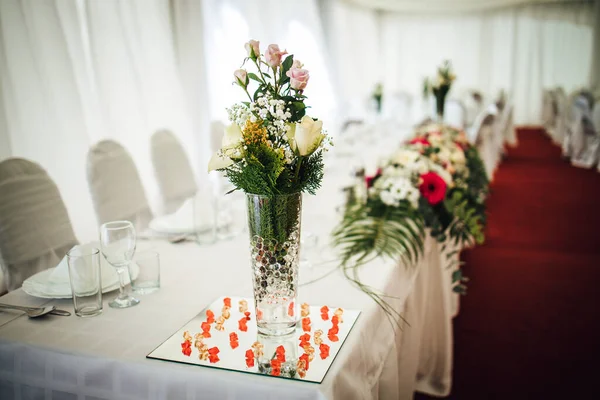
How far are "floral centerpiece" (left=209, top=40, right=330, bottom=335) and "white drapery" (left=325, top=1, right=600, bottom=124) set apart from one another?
11.1 metres

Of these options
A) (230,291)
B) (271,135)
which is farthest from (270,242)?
(230,291)

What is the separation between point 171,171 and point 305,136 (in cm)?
225

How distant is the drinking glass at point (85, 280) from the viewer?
124 centimetres

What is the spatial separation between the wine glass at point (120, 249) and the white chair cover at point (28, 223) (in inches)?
30.3

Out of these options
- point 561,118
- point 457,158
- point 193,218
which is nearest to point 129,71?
point 193,218

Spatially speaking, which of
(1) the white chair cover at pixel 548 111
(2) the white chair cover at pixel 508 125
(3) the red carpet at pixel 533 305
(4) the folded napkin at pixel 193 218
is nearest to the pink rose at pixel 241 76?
(4) the folded napkin at pixel 193 218

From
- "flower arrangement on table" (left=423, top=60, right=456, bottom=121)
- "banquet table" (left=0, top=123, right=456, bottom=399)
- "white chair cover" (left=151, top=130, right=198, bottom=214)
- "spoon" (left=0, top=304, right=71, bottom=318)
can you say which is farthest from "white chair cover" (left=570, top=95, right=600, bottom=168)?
"spoon" (left=0, top=304, right=71, bottom=318)

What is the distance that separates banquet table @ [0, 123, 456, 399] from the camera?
1021 millimetres

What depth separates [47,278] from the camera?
57.0 inches

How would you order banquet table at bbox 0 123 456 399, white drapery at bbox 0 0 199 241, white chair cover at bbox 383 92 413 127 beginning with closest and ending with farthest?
1. banquet table at bbox 0 123 456 399
2. white drapery at bbox 0 0 199 241
3. white chair cover at bbox 383 92 413 127

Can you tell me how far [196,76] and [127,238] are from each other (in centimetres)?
362

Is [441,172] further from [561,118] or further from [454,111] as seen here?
[561,118]

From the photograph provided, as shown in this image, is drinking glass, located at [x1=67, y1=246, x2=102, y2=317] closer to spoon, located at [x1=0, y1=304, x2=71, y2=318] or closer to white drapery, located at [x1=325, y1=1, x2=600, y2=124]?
spoon, located at [x1=0, y1=304, x2=71, y2=318]

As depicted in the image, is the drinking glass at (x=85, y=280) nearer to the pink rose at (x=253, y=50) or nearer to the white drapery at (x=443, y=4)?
the pink rose at (x=253, y=50)
